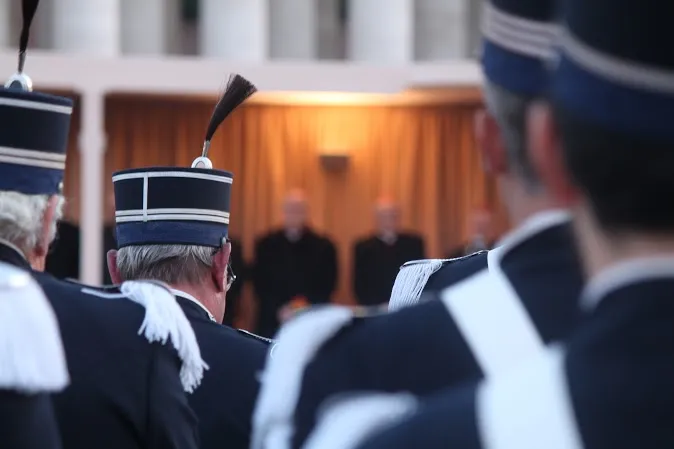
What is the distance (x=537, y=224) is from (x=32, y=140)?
59.6 inches

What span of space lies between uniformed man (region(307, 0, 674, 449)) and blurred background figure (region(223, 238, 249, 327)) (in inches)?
388

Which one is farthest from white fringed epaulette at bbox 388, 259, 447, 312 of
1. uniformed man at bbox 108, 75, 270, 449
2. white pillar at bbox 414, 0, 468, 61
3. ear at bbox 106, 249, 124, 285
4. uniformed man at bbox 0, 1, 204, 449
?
white pillar at bbox 414, 0, 468, 61

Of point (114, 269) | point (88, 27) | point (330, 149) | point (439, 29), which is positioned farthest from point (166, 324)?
point (439, 29)

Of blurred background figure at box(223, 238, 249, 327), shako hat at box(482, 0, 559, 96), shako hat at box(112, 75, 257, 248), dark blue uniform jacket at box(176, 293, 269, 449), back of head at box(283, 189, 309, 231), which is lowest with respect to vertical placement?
blurred background figure at box(223, 238, 249, 327)

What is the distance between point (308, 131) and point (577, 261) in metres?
11.8

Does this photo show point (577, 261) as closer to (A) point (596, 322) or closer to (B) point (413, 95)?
(A) point (596, 322)

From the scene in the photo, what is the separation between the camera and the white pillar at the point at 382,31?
43.6ft

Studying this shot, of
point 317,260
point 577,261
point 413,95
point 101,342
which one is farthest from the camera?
point 413,95

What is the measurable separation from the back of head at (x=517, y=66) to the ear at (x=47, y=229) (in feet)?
4.06

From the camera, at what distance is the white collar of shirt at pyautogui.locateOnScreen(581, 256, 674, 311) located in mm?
1139

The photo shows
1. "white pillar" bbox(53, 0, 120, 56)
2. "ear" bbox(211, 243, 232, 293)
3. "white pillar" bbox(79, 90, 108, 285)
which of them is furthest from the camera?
"white pillar" bbox(53, 0, 120, 56)

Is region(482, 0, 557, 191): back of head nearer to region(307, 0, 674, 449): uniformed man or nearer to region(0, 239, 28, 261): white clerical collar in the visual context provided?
region(307, 0, 674, 449): uniformed man

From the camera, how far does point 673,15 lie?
3.69 feet

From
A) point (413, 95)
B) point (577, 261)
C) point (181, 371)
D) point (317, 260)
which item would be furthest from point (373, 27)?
point (577, 261)
